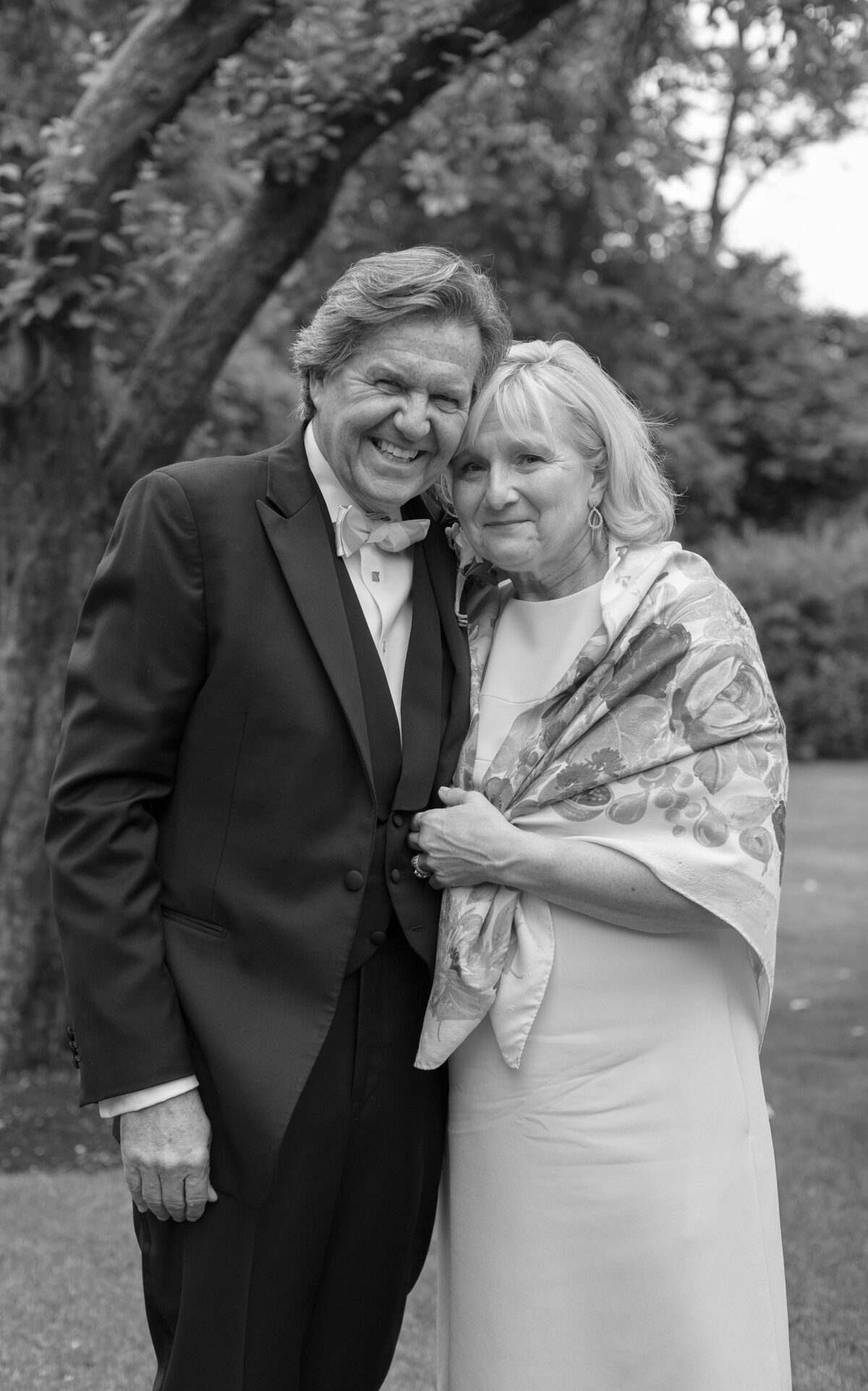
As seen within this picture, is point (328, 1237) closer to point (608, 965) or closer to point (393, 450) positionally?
point (608, 965)

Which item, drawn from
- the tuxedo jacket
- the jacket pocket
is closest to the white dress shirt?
the tuxedo jacket

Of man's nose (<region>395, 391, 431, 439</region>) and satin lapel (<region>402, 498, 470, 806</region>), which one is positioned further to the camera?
satin lapel (<region>402, 498, 470, 806</region>)

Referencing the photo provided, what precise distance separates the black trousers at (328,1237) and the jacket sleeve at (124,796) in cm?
28

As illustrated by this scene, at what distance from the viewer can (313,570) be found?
7.71 feet

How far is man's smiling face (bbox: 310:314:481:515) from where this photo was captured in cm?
235

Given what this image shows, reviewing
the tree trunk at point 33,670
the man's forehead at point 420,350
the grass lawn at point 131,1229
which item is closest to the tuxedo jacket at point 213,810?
the man's forehead at point 420,350

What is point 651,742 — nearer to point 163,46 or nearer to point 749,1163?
point 749,1163

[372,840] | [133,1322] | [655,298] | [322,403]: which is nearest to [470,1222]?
[372,840]

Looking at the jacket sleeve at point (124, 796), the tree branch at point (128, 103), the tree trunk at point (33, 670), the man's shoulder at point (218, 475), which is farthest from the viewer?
the tree trunk at point (33, 670)

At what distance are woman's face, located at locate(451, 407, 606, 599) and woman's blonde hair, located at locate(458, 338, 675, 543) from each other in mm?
18

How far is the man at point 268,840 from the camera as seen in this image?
2225mm

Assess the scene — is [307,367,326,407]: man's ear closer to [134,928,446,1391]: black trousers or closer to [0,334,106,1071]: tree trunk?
[134,928,446,1391]: black trousers

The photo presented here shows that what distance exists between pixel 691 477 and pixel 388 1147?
2093cm

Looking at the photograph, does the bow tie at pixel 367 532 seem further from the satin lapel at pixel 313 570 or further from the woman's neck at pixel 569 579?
the woman's neck at pixel 569 579
